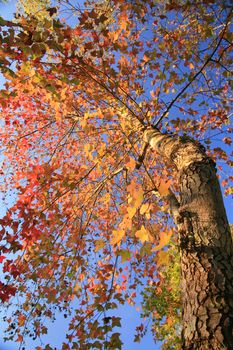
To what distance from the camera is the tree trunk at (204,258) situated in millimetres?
1802

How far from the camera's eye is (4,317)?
434 centimetres

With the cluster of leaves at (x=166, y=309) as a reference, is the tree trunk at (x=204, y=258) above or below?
below

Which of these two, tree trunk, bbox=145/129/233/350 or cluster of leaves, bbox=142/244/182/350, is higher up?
cluster of leaves, bbox=142/244/182/350

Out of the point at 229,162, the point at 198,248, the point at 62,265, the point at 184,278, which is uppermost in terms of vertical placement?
the point at 229,162

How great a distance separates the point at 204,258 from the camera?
2109mm

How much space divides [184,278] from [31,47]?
8.47 ft

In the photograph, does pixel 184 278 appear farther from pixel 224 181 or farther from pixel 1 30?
pixel 224 181

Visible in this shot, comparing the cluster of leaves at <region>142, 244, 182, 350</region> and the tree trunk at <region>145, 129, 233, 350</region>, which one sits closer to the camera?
the tree trunk at <region>145, 129, 233, 350</region>

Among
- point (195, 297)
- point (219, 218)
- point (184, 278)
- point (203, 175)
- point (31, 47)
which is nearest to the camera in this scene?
point (195, 297)

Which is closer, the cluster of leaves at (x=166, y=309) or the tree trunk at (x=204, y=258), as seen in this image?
the tree trunk at (x=204, y=258)

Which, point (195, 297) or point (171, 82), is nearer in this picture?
point (195, 297)

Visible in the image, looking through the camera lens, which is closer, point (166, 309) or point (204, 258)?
point (204, 258)

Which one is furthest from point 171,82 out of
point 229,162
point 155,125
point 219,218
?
point 219,218

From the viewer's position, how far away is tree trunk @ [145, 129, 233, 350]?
5.91 feet
